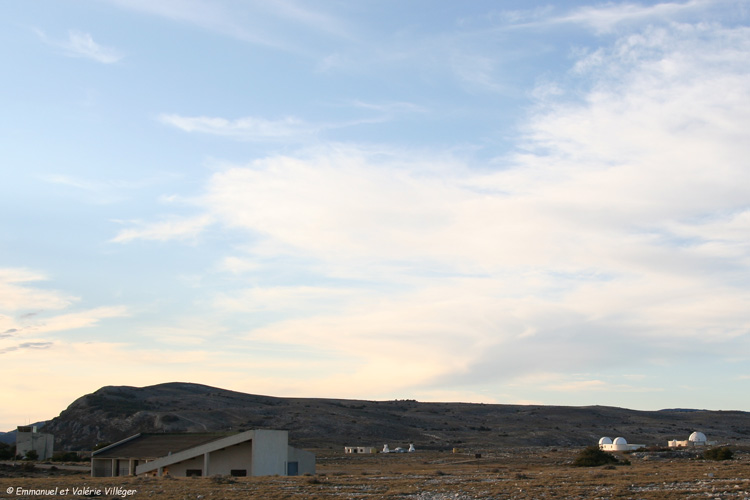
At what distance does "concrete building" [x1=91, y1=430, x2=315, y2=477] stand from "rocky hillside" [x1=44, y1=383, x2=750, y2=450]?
174ft

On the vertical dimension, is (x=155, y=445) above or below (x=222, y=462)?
above

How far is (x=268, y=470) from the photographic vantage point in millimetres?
51812

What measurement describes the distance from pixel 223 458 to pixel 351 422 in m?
86.3

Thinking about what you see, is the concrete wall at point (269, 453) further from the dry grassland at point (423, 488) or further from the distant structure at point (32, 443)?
the distant structure at point (32, 443)

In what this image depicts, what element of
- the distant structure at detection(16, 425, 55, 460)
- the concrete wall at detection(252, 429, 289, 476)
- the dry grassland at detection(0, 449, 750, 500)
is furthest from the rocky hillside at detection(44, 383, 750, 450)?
the dry grassland at detection(0, 449, 750, 500)

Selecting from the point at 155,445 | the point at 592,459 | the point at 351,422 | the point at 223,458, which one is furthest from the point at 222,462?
the point at 351,422

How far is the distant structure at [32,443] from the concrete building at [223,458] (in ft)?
136

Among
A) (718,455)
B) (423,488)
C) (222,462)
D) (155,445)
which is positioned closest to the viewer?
(423,488)

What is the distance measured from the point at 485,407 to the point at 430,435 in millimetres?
65942

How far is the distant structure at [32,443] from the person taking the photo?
90.1 metres

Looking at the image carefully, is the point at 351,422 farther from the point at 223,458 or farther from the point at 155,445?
the point at 223,458

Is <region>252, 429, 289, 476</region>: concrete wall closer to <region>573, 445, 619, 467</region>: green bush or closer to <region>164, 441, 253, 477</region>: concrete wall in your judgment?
<region>164, 441, 253, 477</region>: concrete wall

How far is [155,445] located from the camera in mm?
57219

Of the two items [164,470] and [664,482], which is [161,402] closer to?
[164,470]
